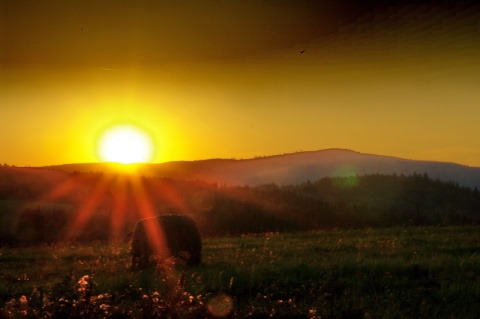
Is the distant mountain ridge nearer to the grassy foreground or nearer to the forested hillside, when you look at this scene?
the forested hillside

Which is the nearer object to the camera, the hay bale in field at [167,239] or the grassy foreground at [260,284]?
the grassy foreground at [260,284]

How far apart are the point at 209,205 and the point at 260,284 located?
30.4 metres

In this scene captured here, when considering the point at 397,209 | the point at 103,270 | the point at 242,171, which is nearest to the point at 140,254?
the point at 103,270

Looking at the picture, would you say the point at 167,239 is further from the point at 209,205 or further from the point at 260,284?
the point at 209,205

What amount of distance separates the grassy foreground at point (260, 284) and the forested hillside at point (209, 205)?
584 inches

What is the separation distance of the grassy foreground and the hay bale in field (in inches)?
20.3

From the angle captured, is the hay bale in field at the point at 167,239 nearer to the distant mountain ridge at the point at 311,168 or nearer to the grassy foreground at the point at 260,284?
the grassy foreground at the point at 260,284

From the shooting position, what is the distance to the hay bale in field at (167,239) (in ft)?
57.7

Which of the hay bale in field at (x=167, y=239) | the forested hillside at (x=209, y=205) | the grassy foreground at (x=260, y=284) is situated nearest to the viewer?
the grassy foreground at (x=260, y=284)

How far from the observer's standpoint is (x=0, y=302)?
11.3m

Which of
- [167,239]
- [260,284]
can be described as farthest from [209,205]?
[260,284]

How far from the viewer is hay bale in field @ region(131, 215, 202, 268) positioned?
17.6 meters

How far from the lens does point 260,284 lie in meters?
12.2

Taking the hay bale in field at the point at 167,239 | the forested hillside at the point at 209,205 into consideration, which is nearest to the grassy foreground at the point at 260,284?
the hay bale in field at the point at 167,239
